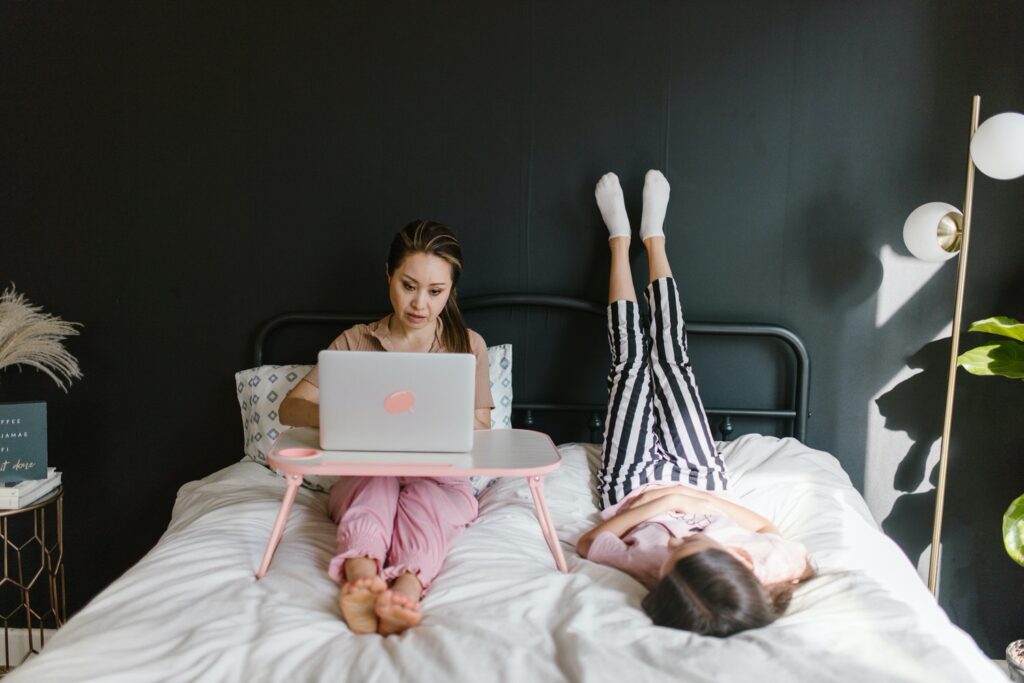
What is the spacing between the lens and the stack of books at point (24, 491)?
2.09 meters

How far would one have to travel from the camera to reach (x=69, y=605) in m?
2.53

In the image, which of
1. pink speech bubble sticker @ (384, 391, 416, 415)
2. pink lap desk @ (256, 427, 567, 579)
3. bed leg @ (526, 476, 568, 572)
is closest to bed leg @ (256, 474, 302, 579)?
pink lap desk @ (256, 427, 567, 579)

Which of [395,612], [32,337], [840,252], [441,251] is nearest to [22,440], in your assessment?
[32,337]

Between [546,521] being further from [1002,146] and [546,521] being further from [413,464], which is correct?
[1002,146]

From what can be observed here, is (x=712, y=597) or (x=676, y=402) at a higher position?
(x=676, y=402)

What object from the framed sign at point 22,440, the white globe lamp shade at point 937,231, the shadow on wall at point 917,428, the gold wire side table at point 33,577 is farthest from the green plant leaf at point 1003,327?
the gold wire side table at point 33,577

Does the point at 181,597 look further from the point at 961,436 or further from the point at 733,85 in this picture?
the point at 961,436

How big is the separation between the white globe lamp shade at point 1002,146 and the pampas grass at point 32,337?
2.56m

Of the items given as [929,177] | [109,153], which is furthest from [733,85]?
[109,153]

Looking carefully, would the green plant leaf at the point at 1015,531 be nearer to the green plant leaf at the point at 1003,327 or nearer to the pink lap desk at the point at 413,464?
the green plant leaf at the point at 1003,327

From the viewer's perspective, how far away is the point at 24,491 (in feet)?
6.95

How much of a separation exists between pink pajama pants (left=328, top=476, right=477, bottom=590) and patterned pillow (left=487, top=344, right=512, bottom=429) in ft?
1.35

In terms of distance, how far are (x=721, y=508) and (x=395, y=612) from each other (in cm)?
80

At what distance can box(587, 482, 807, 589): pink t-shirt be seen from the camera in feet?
4.92
